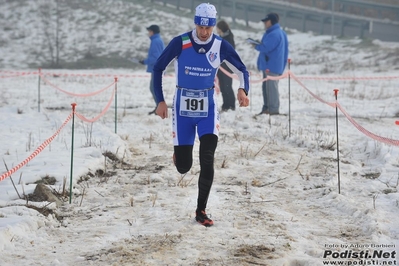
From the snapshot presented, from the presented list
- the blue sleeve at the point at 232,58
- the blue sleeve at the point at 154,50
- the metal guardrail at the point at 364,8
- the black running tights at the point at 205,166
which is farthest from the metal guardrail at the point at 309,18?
the black running tights at the point at 205,166

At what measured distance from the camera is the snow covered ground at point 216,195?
15.0 feet

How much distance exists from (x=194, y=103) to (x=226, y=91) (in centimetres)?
732

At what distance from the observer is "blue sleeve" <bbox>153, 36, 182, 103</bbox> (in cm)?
550

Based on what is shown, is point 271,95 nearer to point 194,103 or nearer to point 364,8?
point 194,103

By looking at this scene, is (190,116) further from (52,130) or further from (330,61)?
(330,61)

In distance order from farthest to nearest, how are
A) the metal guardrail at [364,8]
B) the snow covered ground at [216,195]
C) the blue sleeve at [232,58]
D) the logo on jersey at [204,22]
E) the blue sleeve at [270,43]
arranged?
the metal guardrail at [364,8] < the blue sleeve at [270,43] < the blue sleeve at [232,58] < the logo on jersey at [204,22] < the snow covered ground at [216,195]

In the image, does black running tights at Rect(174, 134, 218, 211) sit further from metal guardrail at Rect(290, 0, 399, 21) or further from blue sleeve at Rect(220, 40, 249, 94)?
metal guardrail at Rect(290, 0, 399, 21)

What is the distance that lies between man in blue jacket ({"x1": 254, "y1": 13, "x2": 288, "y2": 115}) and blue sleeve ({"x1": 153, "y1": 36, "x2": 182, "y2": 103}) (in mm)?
6711

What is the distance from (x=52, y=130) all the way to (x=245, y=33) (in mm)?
32577

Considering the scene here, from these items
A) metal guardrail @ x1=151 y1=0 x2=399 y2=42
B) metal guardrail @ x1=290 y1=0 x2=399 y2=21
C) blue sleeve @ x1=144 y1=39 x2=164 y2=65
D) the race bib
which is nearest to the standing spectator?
the race bib

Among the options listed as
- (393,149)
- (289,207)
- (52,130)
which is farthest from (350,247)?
(52,130)

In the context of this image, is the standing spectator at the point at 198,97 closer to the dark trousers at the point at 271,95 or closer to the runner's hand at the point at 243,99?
the runner's hand at the point at 243,99

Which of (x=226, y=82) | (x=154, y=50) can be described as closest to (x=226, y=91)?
(x=226, y=82)

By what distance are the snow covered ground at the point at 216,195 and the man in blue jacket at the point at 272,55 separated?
48 centimetres
